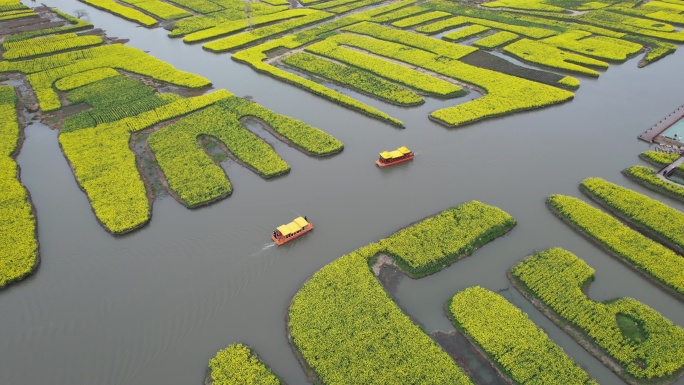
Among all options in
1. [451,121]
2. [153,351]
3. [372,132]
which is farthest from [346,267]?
[451,121]

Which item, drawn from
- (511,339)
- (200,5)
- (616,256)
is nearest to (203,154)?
(511,339)

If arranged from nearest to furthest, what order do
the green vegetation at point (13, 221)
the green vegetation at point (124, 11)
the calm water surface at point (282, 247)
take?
the calm water surface at point (282, 247) < the green vegetation at point (13, 221) < the green vegetation at point (124, 11)

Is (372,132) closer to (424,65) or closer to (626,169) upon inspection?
(424,65)

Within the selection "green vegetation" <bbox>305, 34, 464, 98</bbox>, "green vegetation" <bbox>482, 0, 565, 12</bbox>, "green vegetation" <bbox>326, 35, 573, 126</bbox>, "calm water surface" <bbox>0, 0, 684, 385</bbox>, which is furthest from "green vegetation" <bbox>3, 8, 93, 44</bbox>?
"green vegetation" <bbox>482, 0, 565, 12</bbox>

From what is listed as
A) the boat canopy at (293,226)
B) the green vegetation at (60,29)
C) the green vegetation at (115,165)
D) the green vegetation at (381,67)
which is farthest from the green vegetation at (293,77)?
the green vegetation at (60,29)

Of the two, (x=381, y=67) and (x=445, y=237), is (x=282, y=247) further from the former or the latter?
(x=381, y=67)

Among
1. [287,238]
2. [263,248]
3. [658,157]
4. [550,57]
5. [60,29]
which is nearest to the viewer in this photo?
[263,248]

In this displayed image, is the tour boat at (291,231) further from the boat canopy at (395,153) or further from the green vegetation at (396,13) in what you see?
the green vegetation at (396,13)
